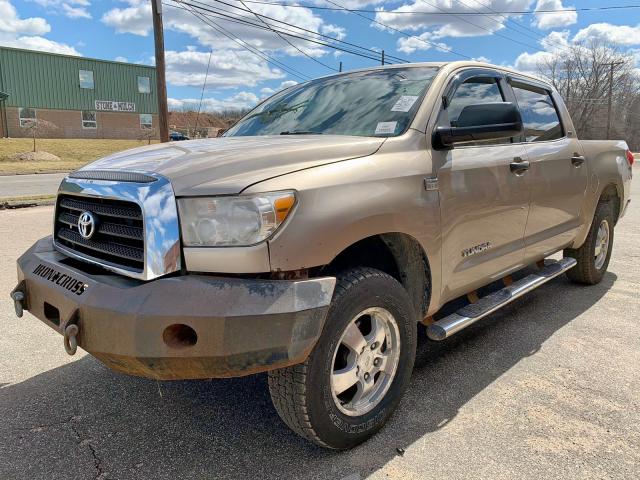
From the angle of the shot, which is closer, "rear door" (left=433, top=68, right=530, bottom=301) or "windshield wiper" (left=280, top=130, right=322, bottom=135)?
"rear door" (left=433, top=68, right=530, bottom=301)

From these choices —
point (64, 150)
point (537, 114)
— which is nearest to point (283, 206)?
point (537, 114)

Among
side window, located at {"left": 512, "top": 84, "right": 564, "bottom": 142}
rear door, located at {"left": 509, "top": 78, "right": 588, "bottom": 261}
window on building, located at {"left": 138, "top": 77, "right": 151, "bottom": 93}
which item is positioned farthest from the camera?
window on building, located at {"left": 138, "top": 77, "right": 151, "bottom": 93}

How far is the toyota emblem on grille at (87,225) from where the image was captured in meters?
2.47

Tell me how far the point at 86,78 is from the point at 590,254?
148ft

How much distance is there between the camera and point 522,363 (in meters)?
3.51

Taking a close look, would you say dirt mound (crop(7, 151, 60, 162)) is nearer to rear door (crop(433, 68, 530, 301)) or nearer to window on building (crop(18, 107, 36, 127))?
window on building (crop(18, 107, 36, 127))

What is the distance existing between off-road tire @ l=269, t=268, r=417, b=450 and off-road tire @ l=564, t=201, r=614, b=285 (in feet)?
10.5

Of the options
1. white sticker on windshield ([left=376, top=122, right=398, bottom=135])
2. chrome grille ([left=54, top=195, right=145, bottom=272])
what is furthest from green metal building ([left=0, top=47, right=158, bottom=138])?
white sticker on windshield ([left=376, top=122, right=398, bottom=135])

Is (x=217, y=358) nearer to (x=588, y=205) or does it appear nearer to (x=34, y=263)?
(x=34, y=263)

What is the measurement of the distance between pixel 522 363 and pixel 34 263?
10.0 feet

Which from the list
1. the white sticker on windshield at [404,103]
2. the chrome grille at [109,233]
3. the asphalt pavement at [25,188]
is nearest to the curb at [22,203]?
the asphalt pavement at [25,188]

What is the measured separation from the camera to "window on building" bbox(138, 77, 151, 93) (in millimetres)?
45094

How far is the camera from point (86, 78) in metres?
42.3

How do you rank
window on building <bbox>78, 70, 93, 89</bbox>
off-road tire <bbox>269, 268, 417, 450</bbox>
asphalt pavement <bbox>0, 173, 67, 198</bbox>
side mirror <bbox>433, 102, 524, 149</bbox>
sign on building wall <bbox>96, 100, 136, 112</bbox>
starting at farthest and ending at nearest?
sign on building wall <bbox>96, 100, 136, 112</bbox> → window on building <bbox>78, 70, 93, 89</bbox> → asphalt pavement <bbox>0, 173, 67, 198</bbox> → side mirror <bbox>433, 102, 524, 149</bbox> → off-road tire <bbox>269, 268, 417, 450</bbox>
